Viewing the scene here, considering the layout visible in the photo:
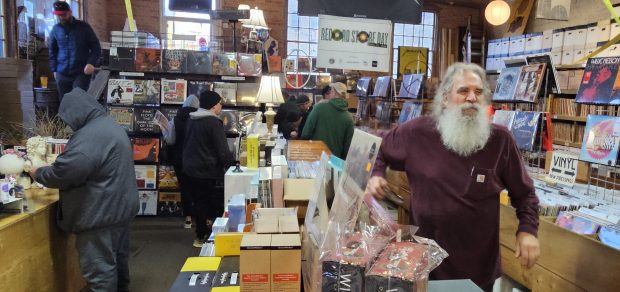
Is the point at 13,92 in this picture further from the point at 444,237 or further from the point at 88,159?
the point at 444,237

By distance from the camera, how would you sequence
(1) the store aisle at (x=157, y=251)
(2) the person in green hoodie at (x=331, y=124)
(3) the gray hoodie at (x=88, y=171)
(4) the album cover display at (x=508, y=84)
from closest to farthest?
(3) the gray hoodie at (x=88, y=171) → (4) the album cover display at (x=508, y=84) → (1) the store aisle at (x=157, y=251) → (2) the person in green hoodie at (x=331, y=124)

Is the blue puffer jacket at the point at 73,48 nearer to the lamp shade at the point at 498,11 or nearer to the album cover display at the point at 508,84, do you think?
the album cover display at the point at 508,84

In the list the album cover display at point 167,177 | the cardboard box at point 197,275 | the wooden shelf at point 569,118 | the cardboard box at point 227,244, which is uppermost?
the wooden shelf at point 569,118

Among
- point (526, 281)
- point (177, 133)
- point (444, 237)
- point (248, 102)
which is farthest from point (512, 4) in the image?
point (444, 237)

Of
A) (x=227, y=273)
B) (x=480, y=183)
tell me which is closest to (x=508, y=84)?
(x=480, y=183)

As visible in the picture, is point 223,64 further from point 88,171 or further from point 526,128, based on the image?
point 526,128

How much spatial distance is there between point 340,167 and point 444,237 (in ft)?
2.29

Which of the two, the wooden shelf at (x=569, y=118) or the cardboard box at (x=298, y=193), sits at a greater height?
the wooden shelf at (x=569, y=118)

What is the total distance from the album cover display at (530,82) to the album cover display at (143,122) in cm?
401

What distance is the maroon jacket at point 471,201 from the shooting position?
177 cm

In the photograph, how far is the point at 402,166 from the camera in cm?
198

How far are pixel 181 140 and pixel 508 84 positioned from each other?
10.8ft

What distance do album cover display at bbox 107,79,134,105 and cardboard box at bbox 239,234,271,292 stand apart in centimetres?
466

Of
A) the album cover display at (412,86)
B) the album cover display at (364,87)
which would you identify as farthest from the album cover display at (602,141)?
the album cover display at (364,87)
